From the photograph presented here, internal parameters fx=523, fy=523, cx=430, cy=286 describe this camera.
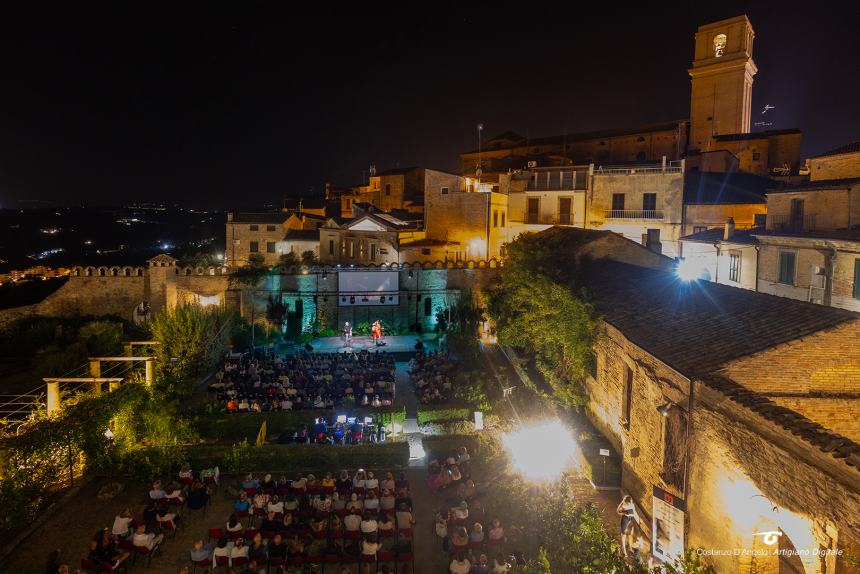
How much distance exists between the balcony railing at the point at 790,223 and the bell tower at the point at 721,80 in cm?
2370

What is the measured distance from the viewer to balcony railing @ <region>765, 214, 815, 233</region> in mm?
22016

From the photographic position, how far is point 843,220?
815 inches

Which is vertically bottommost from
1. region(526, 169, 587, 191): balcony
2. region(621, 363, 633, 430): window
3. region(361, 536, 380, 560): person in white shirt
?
region(361, 536, 380, 560): person in white shirt

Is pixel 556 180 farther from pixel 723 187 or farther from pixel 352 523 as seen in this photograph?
pixel 352 523

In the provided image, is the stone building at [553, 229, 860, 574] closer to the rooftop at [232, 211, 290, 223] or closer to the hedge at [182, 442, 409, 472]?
the hedge at [182, 442, 409, 472]

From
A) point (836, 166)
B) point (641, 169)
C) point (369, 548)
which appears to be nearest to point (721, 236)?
point (836, 166)

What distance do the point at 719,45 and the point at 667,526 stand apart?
153 ft

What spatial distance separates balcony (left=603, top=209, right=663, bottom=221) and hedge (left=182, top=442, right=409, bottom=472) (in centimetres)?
2467

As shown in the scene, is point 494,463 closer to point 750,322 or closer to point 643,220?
point 750,322

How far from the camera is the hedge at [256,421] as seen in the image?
17.2m

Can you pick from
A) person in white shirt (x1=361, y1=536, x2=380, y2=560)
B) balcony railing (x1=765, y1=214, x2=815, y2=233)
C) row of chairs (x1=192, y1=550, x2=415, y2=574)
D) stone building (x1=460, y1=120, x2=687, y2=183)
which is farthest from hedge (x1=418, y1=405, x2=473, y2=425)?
Answer: stone building (x1=460, y1=120, x2=687, y2=183)

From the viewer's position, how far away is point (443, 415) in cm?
1839

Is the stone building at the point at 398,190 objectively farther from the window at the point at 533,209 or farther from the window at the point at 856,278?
the window at the point at 856,278

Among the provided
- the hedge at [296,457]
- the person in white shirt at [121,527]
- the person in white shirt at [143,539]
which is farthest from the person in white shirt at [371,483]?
the person in white shirt at [121,527]
